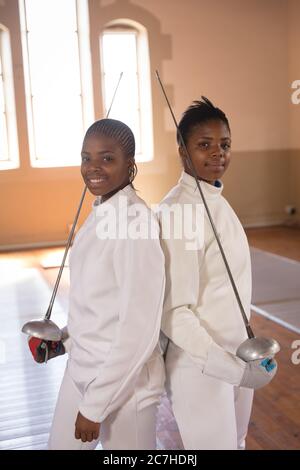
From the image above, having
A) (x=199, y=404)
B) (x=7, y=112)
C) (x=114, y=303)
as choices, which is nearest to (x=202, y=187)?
(x=114, y=303)

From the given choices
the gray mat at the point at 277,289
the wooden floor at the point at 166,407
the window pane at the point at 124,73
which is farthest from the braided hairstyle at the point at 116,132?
the window pane at the point at 124,73

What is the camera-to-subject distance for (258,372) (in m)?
1.29

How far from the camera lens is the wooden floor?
229 cm

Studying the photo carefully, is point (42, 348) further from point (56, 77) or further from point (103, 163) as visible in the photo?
point (56, 77)

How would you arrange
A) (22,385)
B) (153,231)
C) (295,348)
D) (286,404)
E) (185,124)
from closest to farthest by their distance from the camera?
(153,231)
(185,124)
(286,404)
(22,385)
(295,348)

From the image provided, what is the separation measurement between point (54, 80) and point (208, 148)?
680cm

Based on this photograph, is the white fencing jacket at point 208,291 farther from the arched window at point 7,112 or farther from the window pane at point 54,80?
the window pane at point 54,80

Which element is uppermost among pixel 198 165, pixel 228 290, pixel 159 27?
pixel 159 27

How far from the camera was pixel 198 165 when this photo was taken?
4.80 ft

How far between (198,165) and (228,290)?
0.34m

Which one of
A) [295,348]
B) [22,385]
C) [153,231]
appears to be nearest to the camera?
[153,231]

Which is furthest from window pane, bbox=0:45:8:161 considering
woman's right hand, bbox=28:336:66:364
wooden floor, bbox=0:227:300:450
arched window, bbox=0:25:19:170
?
woman's right hand, bbox=28:336:66:364
